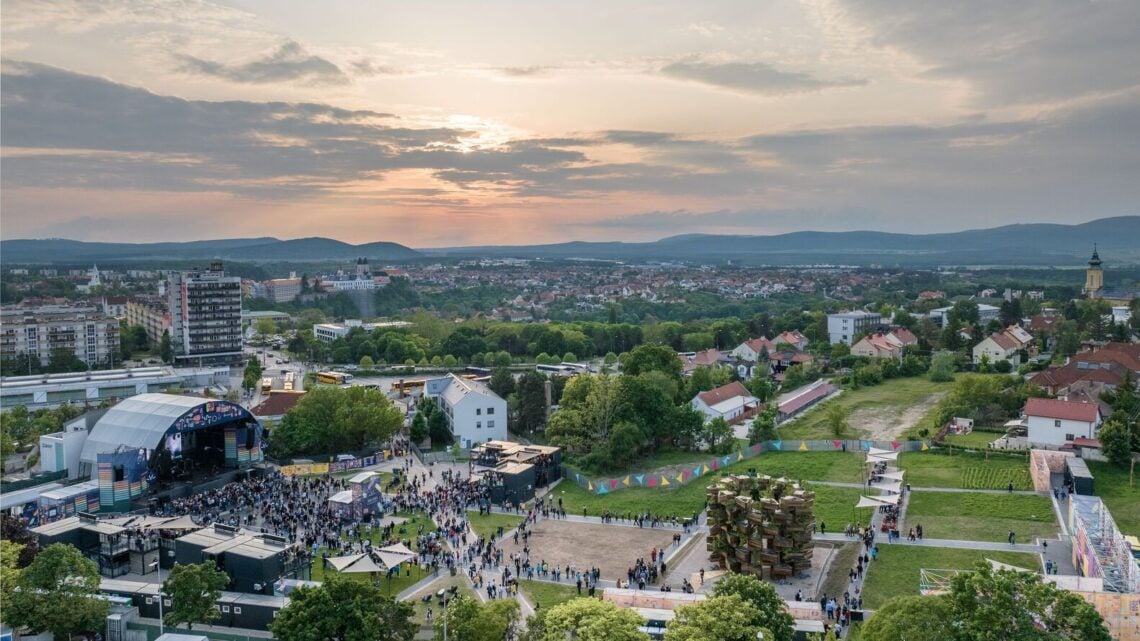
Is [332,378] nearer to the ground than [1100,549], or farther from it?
nearer to the ground

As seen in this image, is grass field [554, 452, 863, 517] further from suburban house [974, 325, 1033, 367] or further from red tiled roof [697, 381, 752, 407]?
suburban house [974, 325, 1033, 367]

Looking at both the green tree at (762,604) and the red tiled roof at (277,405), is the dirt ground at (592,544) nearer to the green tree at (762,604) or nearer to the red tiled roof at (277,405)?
the green tree at (762,604)

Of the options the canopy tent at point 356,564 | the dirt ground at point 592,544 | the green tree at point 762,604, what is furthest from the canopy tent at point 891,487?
the canopy tent at point 356,564

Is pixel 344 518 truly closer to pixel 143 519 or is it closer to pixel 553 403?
pixel 143 519

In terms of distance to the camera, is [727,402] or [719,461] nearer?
[719,461]

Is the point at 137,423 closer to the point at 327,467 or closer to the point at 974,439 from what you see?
the point at 327,467

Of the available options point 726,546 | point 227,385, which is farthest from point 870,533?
point 227,385

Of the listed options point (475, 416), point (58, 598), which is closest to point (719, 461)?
point (475, 416)
